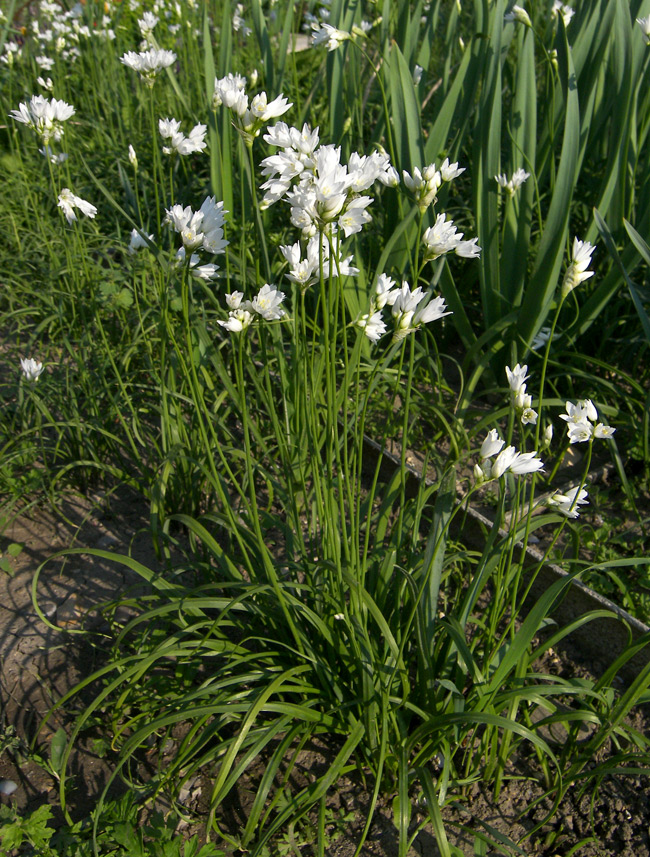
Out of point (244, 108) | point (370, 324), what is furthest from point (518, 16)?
point (370, 324)

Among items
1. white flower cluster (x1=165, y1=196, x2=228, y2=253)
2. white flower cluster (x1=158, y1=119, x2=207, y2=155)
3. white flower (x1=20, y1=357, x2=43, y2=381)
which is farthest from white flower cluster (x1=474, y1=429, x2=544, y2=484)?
white flower (x1=20, y1=357, x2=43, y2=381)

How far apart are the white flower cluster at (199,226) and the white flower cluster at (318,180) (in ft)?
0.43

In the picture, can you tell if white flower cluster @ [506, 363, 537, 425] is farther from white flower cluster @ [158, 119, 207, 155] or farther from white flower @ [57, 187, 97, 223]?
white flower @ [57, 187, 97, 223]

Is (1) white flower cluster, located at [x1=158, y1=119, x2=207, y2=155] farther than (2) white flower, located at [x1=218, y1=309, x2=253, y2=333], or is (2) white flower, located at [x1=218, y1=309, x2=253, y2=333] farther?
(1) white flower cluster, located at [x1=158, y1=119, x2=207, y2=155]

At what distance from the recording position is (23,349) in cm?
308

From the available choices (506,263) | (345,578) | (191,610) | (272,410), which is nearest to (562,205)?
(506,263)

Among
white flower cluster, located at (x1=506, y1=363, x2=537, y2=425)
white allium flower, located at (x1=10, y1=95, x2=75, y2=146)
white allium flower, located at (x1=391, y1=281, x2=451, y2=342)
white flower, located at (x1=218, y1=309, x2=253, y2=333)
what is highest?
white allium flower, located at (x1=10, y1=95, x2=75, y2=146)

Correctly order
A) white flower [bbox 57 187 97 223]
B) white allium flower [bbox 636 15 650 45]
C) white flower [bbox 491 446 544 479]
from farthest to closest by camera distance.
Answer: white allium flower [bbox 636 15 650 45], white flower [bbox 57 187 97 223], white flower [bbox 491 446 544 479]

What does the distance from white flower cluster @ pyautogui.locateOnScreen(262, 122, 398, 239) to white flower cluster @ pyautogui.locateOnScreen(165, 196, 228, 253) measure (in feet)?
0.43

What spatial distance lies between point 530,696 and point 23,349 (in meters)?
2.55

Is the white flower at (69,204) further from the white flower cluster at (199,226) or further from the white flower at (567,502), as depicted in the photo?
the white flower at (567,502)

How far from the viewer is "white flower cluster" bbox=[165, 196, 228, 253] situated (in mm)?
1386

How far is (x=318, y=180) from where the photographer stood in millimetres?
1156

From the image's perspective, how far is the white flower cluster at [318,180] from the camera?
1.13 metres
